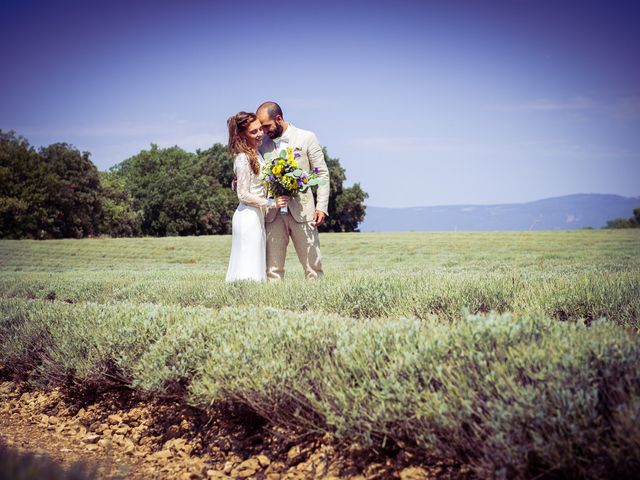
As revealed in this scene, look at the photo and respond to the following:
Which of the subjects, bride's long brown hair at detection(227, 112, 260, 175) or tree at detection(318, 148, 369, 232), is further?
tree at detection(318, 148, 369, 232)

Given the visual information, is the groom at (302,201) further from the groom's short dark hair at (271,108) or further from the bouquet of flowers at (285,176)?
the bouquet of flowers at (285,176)

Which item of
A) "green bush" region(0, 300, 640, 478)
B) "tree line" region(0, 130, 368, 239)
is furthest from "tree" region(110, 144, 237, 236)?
"green bush" region(0, 300, 640, 478)

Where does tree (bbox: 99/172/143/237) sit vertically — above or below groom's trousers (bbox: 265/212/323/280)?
above

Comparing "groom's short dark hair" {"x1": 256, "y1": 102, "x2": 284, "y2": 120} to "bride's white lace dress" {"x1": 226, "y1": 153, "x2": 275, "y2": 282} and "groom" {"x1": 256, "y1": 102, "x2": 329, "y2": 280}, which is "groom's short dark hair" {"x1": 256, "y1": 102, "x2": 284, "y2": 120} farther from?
"bride's white lace dress" {"x1": 226, "y1": 153, "x2": 275, "y2": 282}

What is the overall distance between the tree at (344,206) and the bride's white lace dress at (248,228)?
5819 cm

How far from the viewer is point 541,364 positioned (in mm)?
2734

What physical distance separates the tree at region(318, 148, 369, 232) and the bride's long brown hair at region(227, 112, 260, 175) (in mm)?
58408

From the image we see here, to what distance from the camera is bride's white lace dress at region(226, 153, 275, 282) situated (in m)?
9.08

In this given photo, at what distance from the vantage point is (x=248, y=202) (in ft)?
30.1

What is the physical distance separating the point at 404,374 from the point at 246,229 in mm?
6453

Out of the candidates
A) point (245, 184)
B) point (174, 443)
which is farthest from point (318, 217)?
point (174, 443)

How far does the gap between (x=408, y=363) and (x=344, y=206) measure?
6573cm

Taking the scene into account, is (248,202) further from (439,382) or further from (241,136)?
(439,382)

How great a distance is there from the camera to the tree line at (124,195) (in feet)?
132
